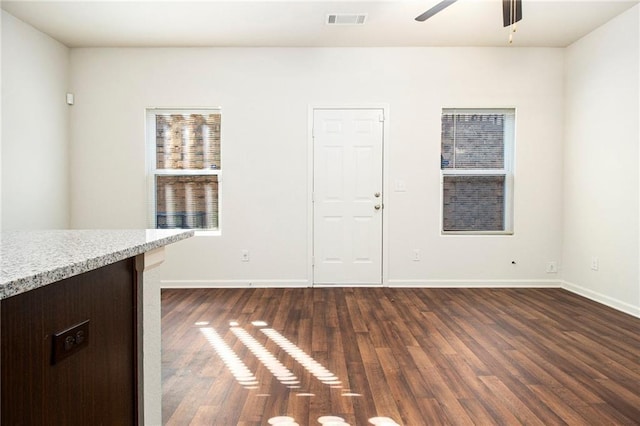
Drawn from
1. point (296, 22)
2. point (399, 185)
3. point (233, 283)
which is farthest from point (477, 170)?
point (233, 283)

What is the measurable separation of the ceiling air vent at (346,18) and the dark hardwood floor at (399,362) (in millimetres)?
2788

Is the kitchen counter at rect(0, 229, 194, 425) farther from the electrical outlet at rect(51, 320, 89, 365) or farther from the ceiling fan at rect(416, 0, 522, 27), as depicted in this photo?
the ceiling fan at rect(416, 0, 522, 27)

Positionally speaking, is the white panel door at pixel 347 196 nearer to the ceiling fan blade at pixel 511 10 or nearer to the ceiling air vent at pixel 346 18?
the ceiling air vent at pixel 346 18

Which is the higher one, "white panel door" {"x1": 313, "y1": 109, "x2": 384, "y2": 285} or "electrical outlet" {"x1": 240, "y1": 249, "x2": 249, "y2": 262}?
"white panel door" {"x1": 313, "y1": 109, "x2": 384, "y2": 285}

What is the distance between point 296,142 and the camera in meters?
4.70

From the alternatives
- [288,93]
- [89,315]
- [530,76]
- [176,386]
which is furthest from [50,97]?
[530,76]

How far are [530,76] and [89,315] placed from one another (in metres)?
5.11

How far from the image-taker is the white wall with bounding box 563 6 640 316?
3680 millimetres

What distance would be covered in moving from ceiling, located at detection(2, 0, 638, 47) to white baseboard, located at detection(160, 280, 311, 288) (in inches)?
107

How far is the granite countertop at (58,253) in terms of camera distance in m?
0.73

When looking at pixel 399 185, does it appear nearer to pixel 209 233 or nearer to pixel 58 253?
pixel 209 233

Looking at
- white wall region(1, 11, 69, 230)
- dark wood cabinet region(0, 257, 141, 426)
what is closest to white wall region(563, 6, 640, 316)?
dark wood cabinet region(0, 257, 141, 426)

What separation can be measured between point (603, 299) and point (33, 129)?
6029mm

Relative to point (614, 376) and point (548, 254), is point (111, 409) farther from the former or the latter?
point (548, 254)
